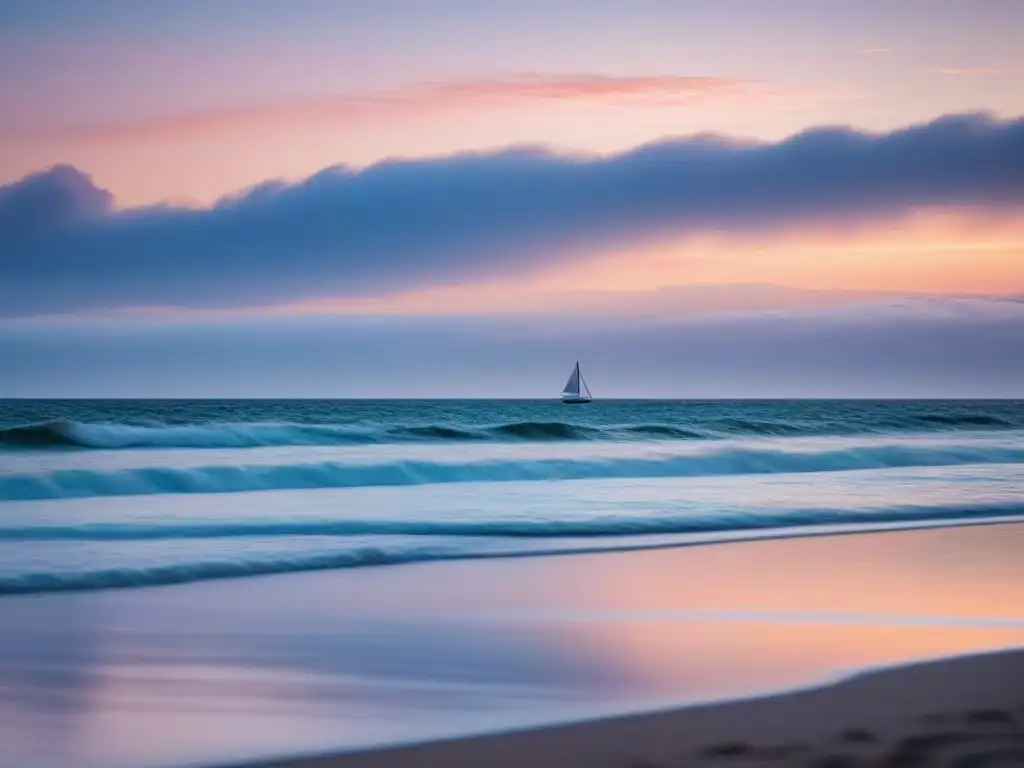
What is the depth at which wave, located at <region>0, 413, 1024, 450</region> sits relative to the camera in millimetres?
24547

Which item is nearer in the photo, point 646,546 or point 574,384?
point 646,546

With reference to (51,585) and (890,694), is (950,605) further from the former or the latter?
(51,585)

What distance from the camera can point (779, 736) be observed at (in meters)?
4.39

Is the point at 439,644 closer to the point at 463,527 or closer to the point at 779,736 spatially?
the point at 779,736

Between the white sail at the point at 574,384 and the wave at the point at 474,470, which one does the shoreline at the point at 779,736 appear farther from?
the white sail at the point at 574,384

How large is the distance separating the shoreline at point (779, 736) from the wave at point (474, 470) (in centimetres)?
1220

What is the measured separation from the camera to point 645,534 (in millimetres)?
11828

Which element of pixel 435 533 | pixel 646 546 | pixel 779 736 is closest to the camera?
pixel 779 736

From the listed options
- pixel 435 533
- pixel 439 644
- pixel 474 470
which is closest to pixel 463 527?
pixel 435 533

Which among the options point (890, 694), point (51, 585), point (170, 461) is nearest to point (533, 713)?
point (890, 694)

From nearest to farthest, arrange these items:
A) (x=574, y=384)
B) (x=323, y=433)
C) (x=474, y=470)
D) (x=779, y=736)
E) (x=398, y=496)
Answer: (x=779, y=736) → (x=398, y=496) → (x=474, y=470) → (x=323, y=433) → (x=574, y=384)

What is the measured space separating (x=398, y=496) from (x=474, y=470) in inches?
185

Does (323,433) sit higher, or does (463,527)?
(323,433)

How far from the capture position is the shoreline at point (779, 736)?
4102 millimetres
